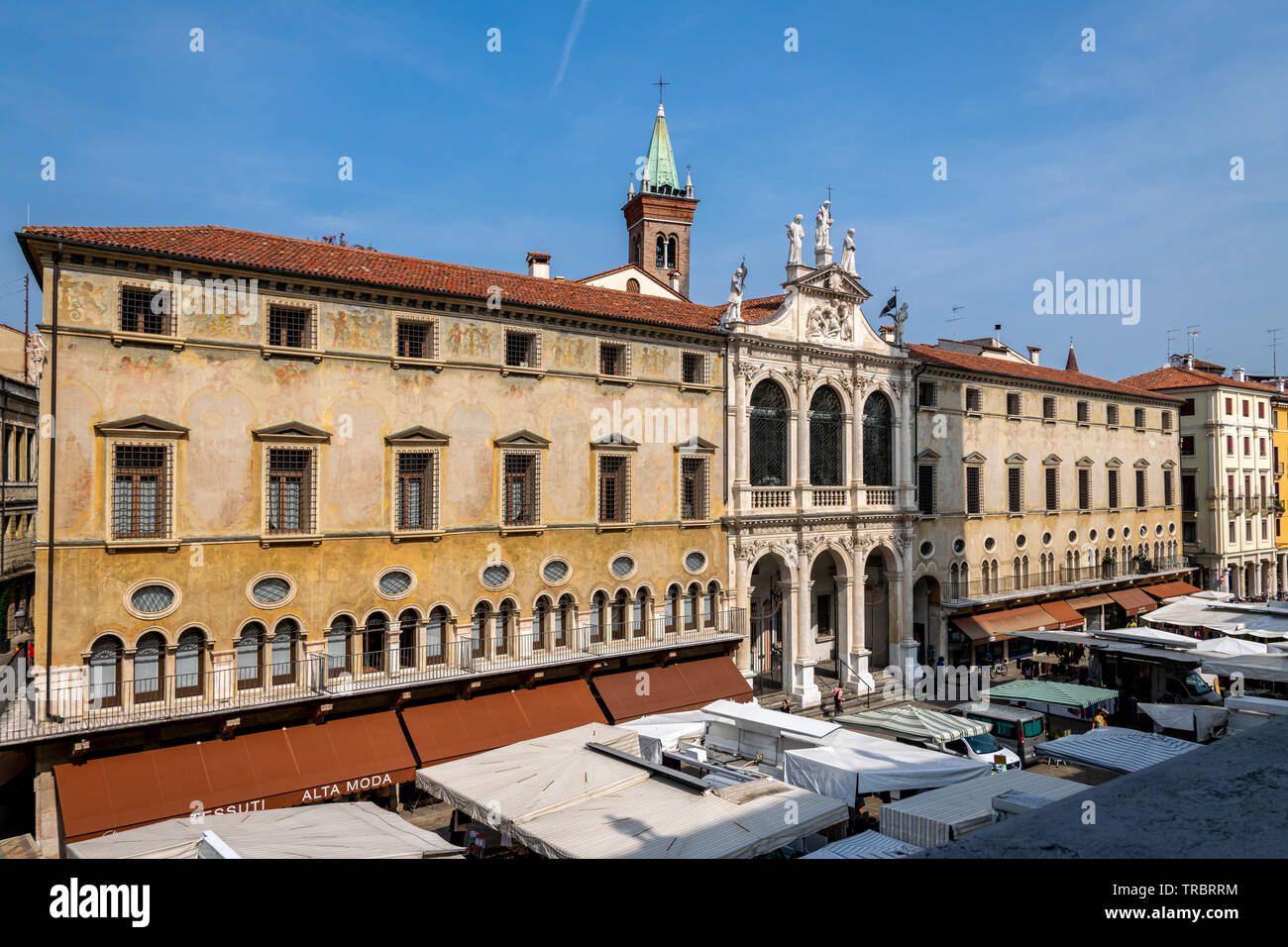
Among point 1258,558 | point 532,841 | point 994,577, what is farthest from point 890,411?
point 1258,558

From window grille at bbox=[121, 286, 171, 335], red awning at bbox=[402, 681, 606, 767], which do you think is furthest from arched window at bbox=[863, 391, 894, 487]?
window grille at bbox=[121, 286, 171, 335]

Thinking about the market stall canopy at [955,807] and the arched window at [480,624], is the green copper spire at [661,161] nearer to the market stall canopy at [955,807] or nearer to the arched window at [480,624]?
the arched window at [480,624]

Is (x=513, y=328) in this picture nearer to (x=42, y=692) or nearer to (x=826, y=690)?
(x=42, y=692)

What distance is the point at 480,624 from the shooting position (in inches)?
983

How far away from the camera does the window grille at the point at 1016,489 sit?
42625 millimetres

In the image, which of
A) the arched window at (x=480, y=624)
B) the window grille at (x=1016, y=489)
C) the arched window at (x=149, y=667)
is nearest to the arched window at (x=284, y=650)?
→ the arched window at (x=149, y=667)

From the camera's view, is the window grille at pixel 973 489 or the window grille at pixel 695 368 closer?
the window grille at pixel 695 368

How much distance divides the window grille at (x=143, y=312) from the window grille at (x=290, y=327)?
2374 millimetres

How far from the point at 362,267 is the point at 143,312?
5.73m

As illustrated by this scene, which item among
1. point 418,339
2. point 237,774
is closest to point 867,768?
point 237,774

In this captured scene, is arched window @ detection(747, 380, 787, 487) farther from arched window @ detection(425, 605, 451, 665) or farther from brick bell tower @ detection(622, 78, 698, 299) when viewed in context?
brick bell tower @ detection(622, 78, 698, 299)

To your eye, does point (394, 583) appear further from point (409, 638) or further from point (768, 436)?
point (768, 436)

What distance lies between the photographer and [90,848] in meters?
13.7
